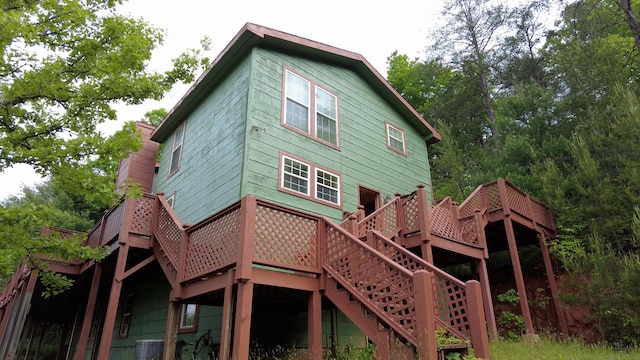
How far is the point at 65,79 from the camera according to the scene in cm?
743

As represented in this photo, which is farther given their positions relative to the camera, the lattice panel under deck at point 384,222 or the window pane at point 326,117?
the window pane at point 326,117

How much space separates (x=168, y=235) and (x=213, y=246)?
8.45 feet

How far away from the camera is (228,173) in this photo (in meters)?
10.6

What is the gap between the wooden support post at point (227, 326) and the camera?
6.25 metres

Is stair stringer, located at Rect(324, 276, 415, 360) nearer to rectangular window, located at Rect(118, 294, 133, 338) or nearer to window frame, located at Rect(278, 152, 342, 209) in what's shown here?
window frame, located at Rect(278, 152, 342, 209)

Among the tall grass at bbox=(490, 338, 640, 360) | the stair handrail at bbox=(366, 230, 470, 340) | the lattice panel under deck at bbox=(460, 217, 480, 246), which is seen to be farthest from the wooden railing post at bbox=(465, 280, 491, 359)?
the lattice panel under deck at bbox=(460, 217, 480, 246)

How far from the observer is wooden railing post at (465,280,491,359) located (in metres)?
A: 5.08

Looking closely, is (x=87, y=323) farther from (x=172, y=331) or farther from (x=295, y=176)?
(x=295, y=176)

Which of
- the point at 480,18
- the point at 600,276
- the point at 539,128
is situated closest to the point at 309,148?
the point at 600,276

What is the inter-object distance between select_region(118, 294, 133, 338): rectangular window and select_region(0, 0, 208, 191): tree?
31.5 ft

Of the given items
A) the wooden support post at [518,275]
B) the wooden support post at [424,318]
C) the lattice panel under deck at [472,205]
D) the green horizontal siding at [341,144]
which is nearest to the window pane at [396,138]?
the green horizontal siding at [341,144]

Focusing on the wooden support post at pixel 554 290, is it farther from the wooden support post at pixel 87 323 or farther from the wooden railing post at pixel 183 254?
the wooden support post at pixel 87 323

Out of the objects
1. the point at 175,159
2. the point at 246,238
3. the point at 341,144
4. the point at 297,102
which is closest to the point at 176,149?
the point at 175,159

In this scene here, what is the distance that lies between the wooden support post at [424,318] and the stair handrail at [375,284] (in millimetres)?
196
